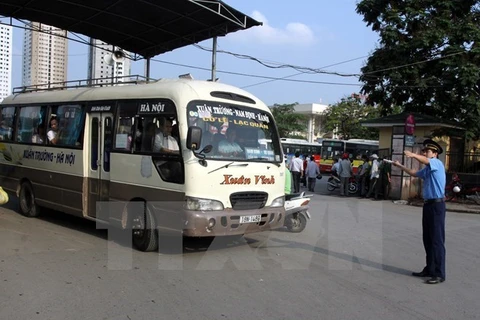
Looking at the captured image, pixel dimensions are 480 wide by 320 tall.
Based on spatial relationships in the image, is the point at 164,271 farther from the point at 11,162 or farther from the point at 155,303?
the point at 11,162

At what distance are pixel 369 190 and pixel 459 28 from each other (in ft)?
22.3

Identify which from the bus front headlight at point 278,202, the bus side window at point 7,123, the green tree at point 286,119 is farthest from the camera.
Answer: the green tree at point 286,119

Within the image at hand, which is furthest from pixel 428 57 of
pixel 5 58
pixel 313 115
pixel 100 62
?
pixel 313 115

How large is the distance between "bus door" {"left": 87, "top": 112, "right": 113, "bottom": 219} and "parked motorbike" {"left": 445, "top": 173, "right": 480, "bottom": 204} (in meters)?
12.3

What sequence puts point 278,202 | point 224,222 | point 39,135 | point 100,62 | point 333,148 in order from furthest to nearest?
1. point 333,148
2. point 100,62
3. point 39,135
4. point 278,202
5. point 224,222

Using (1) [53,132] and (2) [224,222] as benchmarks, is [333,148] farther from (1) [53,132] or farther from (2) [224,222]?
(2) [224,222]

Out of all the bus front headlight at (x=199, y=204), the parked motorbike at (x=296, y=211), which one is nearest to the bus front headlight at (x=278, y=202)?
the bus front headlight at (x=199, y=204)

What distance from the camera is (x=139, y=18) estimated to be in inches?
496

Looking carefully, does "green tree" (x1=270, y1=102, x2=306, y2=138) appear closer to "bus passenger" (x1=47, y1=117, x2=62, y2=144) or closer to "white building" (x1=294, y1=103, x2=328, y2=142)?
"white building" (x1=294, y1=103, x2=328, y2=142)

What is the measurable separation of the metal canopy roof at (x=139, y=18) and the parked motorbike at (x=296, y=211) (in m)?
5.36

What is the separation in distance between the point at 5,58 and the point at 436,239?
23683 millimetres

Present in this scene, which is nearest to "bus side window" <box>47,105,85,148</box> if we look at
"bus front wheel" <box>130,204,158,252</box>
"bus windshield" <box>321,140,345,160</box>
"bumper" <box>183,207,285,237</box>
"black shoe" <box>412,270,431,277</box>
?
"bus front wheel" <box>130,204,158,252</box>

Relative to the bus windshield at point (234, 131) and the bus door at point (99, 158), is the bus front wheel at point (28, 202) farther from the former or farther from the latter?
the bus windshield at point (234, 131)

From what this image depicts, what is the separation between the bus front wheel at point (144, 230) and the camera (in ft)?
22.4
